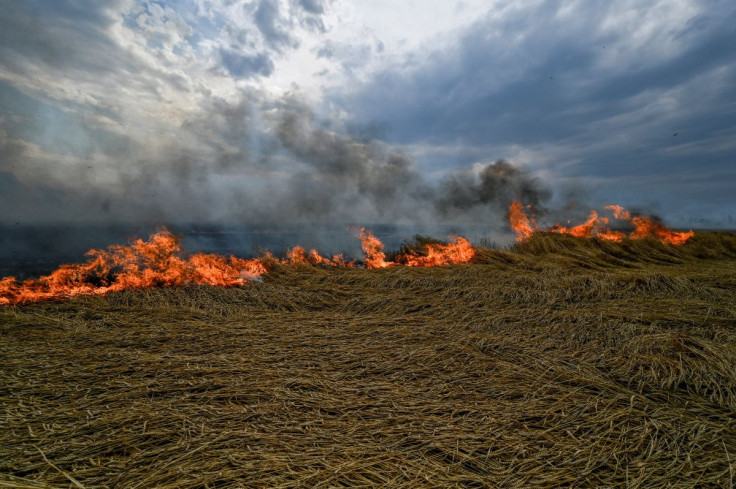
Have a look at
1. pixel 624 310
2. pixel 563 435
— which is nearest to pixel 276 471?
pixel 563 435

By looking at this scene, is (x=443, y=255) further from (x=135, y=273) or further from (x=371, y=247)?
(x=135, y=273)

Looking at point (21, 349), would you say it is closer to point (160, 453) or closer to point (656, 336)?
point (160, 453)

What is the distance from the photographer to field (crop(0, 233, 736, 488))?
2.00 metres

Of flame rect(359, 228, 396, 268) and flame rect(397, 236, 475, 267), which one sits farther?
flame rect(359, 228, 396, 268)

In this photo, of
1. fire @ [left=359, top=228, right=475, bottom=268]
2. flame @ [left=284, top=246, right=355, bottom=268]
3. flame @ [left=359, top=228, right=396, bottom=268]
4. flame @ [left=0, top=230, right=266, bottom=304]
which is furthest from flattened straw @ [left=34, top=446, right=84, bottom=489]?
flame @ [left=359, top=228, right=396, bottom=268]

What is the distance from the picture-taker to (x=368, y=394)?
9.43 ft

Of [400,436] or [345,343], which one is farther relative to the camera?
[345,343]

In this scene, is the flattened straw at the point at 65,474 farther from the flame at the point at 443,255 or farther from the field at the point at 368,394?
the flame at the point at 443,255

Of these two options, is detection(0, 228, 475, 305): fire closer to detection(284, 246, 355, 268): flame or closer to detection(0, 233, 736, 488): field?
detection(0, 233, 736, 488): field

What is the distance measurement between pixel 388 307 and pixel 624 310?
143 inches

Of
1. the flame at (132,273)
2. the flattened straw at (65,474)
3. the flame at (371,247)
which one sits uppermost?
the flame at (371,247)

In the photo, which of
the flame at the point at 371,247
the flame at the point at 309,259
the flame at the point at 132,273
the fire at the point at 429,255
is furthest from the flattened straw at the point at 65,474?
the flame at the point at 371,247

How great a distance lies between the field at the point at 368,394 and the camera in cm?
200

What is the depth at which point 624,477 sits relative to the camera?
1.99 meters
